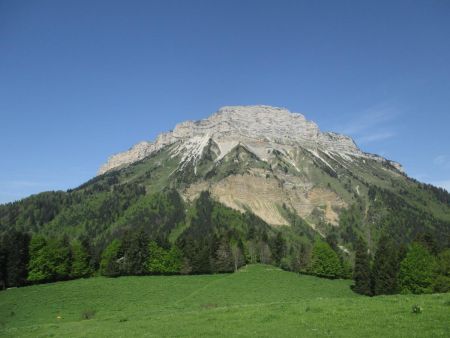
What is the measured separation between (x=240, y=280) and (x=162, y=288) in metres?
22.5

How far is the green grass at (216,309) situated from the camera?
2270cm

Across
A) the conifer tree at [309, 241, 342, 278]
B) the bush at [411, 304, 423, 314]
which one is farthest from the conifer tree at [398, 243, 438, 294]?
the bush at [411, 304, 423, 314]

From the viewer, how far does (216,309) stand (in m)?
36.7

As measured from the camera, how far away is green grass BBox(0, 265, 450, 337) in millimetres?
22703

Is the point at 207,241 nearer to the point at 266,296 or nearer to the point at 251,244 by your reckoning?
the point at 251,244

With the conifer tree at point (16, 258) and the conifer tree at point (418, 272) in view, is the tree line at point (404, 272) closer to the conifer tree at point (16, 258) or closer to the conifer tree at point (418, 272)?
the conifer tree at point (418, 272)

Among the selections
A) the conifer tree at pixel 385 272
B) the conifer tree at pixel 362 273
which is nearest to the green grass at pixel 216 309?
the conifer tree at pixel 362 273

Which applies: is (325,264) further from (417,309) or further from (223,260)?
(417,309)

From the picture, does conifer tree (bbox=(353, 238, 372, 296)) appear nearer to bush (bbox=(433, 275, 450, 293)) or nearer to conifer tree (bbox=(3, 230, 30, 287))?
bush (bbox=(433, 275, 450, 293))

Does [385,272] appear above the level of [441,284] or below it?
above

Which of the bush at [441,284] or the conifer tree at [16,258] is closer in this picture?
the bush at [441,284]

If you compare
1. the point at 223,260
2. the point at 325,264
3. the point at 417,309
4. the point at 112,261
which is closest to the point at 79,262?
the point at 112,261

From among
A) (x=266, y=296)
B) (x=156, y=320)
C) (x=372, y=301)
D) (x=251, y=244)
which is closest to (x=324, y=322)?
(x=372, y=301)

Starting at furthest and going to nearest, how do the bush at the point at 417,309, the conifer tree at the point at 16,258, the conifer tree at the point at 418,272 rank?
the conifer tree at the point at 16,258 → the conifer tree at the point at 418,272 → the bush at the point at 417,309
